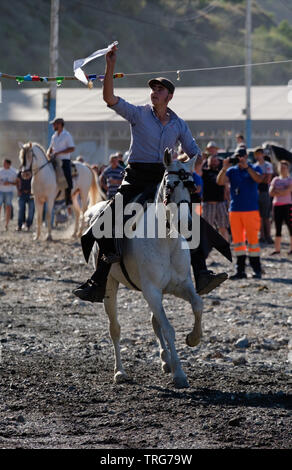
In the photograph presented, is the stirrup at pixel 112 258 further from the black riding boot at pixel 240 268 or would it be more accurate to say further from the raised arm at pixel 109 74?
the black riding boot at pixel 240 268

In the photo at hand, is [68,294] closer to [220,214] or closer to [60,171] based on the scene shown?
[220,214]

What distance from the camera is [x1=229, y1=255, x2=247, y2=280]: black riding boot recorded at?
16.0 m

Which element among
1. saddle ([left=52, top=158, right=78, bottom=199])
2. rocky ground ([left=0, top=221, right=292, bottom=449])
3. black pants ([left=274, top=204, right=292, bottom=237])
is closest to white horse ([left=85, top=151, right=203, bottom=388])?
rocky ground ([left=0, top=221, right=292, bottom=449])

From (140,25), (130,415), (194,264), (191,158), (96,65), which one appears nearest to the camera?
(130,415)

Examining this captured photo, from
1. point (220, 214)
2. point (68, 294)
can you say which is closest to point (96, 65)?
point (220, 214)

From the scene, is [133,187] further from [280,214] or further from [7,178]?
[7,178]

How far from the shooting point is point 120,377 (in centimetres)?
827

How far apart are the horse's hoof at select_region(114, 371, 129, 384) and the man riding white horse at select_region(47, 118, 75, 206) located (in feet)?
42.7

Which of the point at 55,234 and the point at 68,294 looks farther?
the point at 55,234

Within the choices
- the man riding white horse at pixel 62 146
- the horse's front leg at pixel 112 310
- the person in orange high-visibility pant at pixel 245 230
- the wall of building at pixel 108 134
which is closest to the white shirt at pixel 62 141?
the man riding white horse at pixel 62 146

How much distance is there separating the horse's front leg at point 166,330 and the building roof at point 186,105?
3429 centimetres

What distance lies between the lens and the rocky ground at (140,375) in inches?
253
